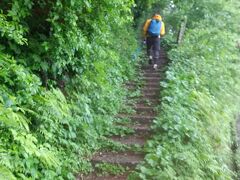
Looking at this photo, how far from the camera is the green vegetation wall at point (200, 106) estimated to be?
5.45 meters

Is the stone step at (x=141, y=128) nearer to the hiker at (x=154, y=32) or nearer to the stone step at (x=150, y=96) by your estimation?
the stone step at (x=150, y=96)

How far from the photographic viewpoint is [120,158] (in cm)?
611

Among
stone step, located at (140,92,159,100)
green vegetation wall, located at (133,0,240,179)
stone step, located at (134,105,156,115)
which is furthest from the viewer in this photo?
stone step, located at (140,92,159,100)

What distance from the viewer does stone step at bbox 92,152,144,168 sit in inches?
233

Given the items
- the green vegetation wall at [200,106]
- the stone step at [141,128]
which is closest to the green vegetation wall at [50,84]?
the stone step at [141,128]

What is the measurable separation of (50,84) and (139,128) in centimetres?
246

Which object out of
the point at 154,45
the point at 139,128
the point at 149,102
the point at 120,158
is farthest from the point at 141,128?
the point at 154,45

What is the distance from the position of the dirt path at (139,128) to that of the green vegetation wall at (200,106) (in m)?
0.33

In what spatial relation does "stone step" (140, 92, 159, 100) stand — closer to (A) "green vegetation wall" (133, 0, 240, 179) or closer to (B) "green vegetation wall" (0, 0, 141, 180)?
(A) "green vegetation wall" (133, 0, 240, 179)

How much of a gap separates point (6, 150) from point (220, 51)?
880cm

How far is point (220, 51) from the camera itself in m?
11.2

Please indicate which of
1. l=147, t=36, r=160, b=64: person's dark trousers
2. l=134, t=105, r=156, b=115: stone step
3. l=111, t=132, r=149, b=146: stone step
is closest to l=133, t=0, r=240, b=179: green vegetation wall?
l=134, t=105, r=156, b=115: stone step

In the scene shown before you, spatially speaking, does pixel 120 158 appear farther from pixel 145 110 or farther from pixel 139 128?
pixel 145 110

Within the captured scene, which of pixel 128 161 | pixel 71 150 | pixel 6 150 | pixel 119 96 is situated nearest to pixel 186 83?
pixel 119 96
